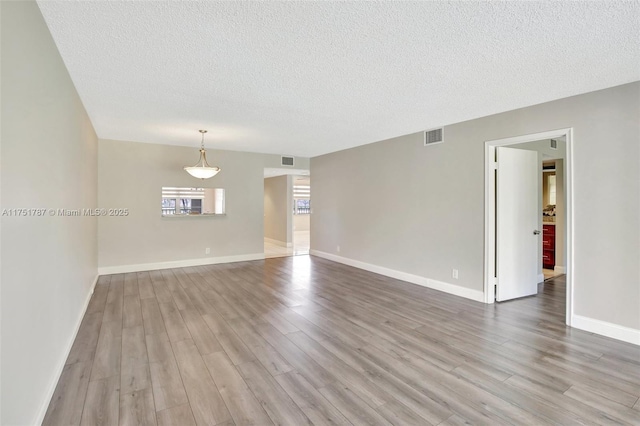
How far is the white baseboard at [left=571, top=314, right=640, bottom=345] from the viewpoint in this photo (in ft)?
9.76

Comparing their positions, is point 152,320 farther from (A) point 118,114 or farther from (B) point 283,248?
(B) point 283,248

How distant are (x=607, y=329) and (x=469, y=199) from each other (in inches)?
79.4

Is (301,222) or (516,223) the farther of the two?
(301,222)

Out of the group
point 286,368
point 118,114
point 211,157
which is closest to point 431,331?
point 286,368

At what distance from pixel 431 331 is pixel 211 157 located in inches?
216

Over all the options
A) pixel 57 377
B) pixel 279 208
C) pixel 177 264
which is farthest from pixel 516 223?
pixel 279 208

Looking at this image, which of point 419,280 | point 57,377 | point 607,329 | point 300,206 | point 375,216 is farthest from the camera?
point 300,206

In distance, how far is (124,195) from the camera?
19.2 feet

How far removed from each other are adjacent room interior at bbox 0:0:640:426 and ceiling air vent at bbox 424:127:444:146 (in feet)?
0.10

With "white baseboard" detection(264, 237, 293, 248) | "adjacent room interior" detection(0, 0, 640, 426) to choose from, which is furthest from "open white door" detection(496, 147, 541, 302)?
"white baseboard" detection(264, 237, 293, 248)

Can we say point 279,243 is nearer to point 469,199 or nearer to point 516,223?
point 469,199

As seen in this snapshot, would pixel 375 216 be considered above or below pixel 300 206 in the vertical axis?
below

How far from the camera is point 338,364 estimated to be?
259cm

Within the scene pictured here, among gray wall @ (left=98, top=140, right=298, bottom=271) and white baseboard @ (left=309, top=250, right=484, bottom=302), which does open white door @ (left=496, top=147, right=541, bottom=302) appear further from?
gray wall @ (left=98, top=140, right=298, bottom=271)
